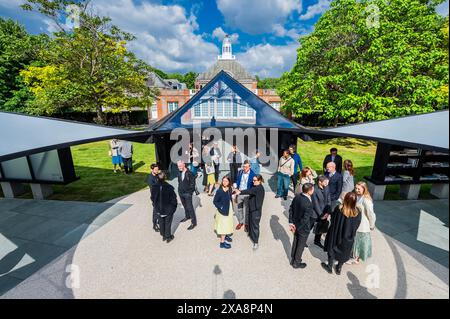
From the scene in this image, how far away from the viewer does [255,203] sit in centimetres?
414

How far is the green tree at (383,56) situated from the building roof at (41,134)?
11730mm

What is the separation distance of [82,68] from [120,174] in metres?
10.8

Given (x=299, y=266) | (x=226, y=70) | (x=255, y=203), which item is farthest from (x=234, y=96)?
(x=226, y=70)

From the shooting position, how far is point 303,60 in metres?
14.8

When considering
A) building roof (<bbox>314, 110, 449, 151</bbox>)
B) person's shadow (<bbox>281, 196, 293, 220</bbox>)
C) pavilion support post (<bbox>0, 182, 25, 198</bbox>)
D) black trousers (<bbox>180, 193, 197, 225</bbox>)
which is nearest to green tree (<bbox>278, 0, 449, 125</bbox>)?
building roof (<bbox>314, 110, 449, 151</bbox>)

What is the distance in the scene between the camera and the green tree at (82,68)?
14609 millimetres

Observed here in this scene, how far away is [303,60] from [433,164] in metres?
10.9

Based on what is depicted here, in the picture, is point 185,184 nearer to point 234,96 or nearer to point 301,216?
point 301,216

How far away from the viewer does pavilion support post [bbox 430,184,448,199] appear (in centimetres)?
684

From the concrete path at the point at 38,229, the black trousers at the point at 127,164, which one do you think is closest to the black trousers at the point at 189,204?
the concrete path at the point at 38,229

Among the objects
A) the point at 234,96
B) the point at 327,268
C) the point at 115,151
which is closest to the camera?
the point at 327,268

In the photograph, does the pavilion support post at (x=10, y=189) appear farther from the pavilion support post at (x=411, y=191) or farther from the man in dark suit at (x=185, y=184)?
the pavilion support post at (x=411, y=191)

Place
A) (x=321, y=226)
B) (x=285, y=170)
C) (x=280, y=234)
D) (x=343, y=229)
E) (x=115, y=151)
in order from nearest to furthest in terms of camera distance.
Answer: (x=343, y=229) → (x=321, y=226) → (x=280, y=234) → (x=285, y=170) → (x=115, y=151)
